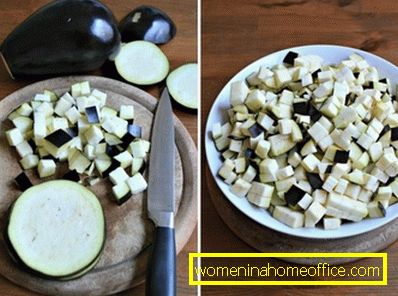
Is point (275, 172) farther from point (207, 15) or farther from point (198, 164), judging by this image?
point (207, 15)

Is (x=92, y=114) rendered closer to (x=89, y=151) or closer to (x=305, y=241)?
(x=89, y=151)

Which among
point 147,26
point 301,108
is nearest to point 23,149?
point 147,26

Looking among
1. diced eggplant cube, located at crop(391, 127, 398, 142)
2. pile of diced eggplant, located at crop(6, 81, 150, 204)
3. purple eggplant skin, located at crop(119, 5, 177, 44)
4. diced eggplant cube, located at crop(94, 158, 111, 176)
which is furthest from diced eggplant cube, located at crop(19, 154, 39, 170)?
diced eggplant cube, located at crop(391, 127, 398, 142)

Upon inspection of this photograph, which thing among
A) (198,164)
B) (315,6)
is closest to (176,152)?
(198,164)

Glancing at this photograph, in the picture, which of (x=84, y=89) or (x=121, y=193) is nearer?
(x=121, y=193)

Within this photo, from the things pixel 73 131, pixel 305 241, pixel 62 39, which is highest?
pixel 62 39

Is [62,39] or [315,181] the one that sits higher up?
[62,39]

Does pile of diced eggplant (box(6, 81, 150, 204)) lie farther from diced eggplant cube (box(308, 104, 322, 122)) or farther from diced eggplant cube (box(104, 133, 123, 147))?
diced eggplant cube (box(308, 104, 322, 122))
